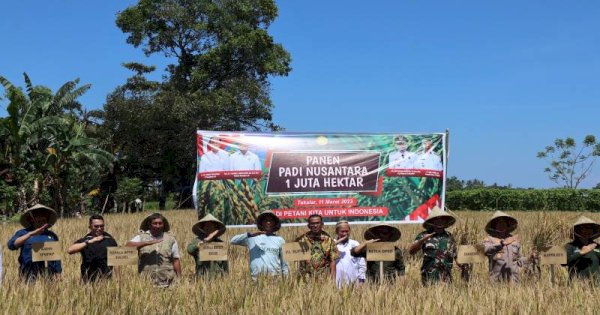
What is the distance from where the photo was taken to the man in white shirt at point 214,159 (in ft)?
33.7

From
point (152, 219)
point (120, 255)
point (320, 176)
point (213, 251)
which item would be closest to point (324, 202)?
point (320, 176)

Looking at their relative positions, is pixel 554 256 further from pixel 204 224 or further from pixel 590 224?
pixel 204 224

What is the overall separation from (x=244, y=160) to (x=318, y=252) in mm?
4362

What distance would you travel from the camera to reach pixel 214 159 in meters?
10.3

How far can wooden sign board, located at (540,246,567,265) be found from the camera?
6203mm

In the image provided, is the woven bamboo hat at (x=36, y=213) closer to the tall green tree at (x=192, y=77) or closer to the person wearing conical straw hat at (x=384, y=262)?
the person wearing conical straw hat at (x=384, y=262)

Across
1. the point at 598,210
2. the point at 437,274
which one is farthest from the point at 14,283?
the point at 598,210

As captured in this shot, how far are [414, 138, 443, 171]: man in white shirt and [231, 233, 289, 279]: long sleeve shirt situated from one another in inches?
209

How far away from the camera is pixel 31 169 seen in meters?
22.0

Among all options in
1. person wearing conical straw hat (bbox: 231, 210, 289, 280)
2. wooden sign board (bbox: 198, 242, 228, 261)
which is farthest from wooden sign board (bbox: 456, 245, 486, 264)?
wooden sign board (bbox: 198, 242, 228, 261)

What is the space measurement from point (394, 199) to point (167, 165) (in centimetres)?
2267

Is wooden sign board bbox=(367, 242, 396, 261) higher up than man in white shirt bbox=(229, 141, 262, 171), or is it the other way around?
man in white shirt bbox=(229, 141, 262, 171)

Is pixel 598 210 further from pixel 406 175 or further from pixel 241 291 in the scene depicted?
pixel 241 291

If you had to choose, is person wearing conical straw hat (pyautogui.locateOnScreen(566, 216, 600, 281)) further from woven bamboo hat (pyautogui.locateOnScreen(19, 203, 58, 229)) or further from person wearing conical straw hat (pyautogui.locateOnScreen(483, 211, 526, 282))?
woven bamboo hat (pyautogui.locateOnScreen(19, 203, 58, 229))
